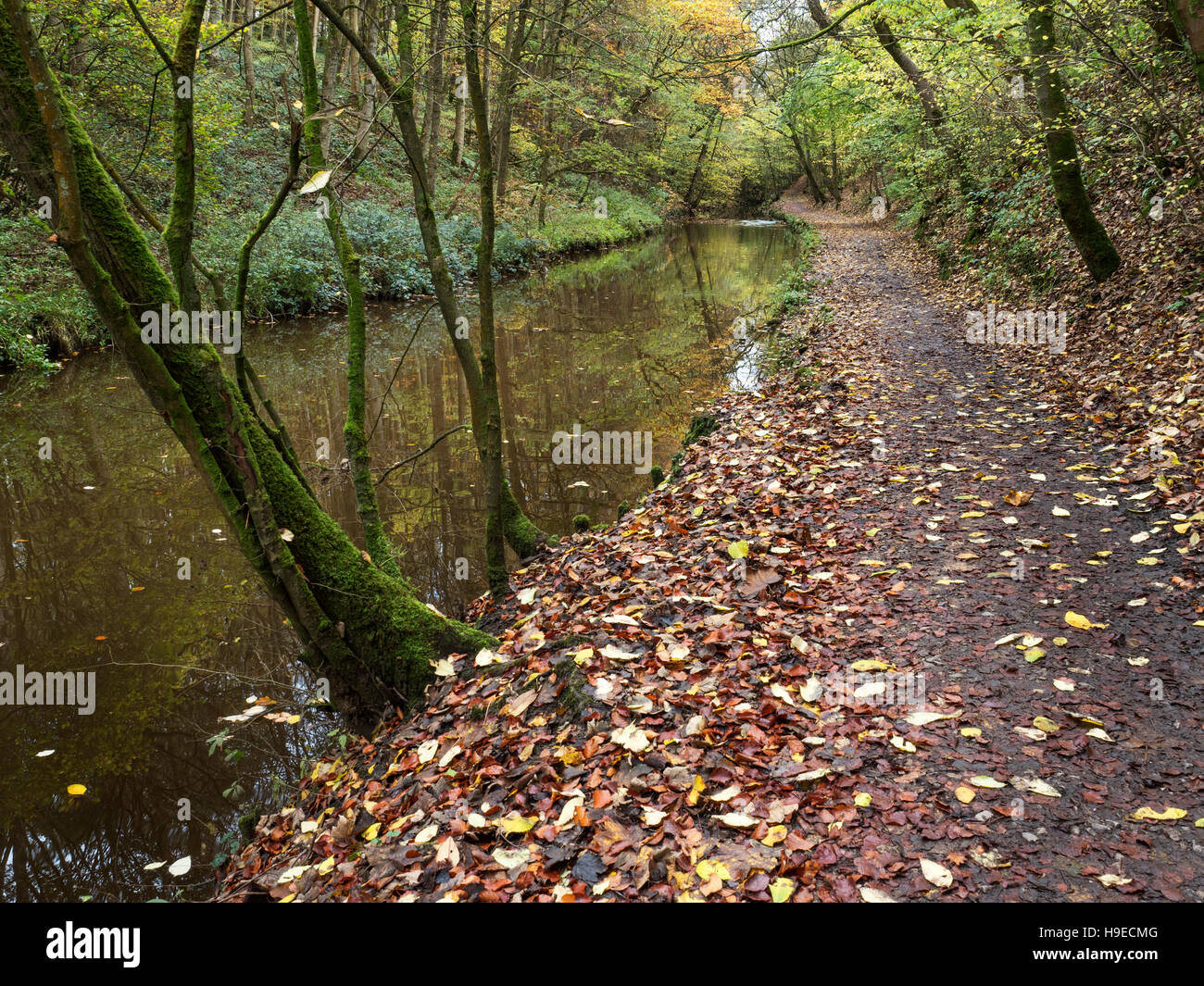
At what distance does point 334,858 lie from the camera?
303cm

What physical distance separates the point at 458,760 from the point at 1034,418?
6278mm

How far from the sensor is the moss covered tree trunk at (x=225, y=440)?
3.08 m

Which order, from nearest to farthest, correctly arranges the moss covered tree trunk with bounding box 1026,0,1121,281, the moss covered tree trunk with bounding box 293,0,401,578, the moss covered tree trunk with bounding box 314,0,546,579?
the moss covered tree trunk with bounding box 293,0,401,578, the moss covered tree trunk with bounding box 314,0,546,579, the moss covered tree trunk with bounding box 1026,0,1121,281

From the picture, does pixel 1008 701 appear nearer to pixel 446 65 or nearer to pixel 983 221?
pixel 983 221

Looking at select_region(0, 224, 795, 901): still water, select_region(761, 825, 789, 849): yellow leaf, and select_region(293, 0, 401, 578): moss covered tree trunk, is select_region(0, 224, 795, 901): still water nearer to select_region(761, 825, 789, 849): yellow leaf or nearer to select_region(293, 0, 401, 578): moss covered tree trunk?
select_region(293, 0, 401, 578): moss covered tree trunk

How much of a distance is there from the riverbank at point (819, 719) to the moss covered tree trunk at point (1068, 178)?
424 centimetres

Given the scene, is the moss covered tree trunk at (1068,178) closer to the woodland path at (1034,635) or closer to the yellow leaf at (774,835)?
the woodland path at (1034,635)

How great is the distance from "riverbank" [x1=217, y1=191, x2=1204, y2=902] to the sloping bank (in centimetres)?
1

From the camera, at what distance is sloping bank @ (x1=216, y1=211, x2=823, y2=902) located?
256 centimetres

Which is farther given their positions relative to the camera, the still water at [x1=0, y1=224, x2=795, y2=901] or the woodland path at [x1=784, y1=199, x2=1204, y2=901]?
the still water at [x1=0, y1=224, x2=795, y2=901]

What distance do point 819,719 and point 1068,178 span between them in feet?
29.2

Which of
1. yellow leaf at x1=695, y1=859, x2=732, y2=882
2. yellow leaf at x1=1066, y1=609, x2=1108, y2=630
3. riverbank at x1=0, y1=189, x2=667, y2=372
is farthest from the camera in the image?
riverbank at x1=0, y1=189, x2=667, y2=372

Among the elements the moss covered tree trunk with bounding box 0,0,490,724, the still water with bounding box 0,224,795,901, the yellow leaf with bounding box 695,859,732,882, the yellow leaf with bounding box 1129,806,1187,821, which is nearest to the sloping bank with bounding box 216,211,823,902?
the yellow leaf with bounding box 695,859,732,882
